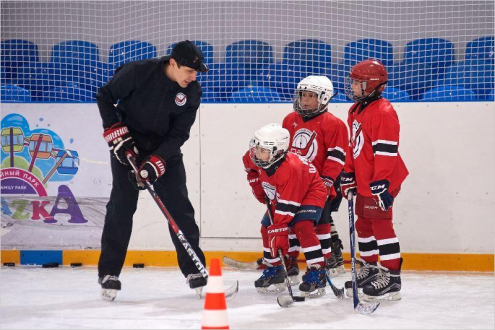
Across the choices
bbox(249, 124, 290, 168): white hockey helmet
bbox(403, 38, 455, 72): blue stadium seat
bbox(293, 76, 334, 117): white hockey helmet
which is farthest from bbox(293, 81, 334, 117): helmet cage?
bbox(403, 38, 455, 72): blue stadium seat

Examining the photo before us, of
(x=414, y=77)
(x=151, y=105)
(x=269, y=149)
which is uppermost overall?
(x=414, y=77)

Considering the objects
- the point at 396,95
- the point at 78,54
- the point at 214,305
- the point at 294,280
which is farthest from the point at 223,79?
the point at 214,305

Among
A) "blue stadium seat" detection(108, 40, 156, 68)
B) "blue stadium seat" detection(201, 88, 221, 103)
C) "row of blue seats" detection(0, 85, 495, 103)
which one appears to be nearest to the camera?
"row of blue seats" detection(0, 85, 495, 103)

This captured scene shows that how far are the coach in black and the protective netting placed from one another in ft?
5.65

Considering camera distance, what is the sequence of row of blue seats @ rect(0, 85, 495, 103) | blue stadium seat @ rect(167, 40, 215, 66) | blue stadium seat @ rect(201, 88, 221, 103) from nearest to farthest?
row of blue seats @ rect(0, 85, 495, 103)
blue stadium seat @ rect(201, 88, 221, 103)
blue stadium seat @ rect(167, 40, 215, 66)

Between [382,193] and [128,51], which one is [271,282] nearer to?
[382,193]

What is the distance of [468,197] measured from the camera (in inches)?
218

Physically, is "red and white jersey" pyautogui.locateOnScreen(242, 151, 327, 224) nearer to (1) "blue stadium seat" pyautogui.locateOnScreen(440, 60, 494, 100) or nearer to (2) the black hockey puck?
→ (2) the black hockey puck

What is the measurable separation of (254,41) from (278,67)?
0.30 m

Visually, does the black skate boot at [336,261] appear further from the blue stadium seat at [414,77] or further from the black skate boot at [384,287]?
the blue stadium seat at [414,77]

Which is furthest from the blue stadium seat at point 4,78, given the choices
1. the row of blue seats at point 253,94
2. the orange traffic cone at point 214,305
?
the orange traffic cone at point 214,305

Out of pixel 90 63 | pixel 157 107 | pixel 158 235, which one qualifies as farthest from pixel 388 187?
pixel 90 63

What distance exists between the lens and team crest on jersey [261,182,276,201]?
4.56 m

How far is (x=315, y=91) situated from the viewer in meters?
4.88
